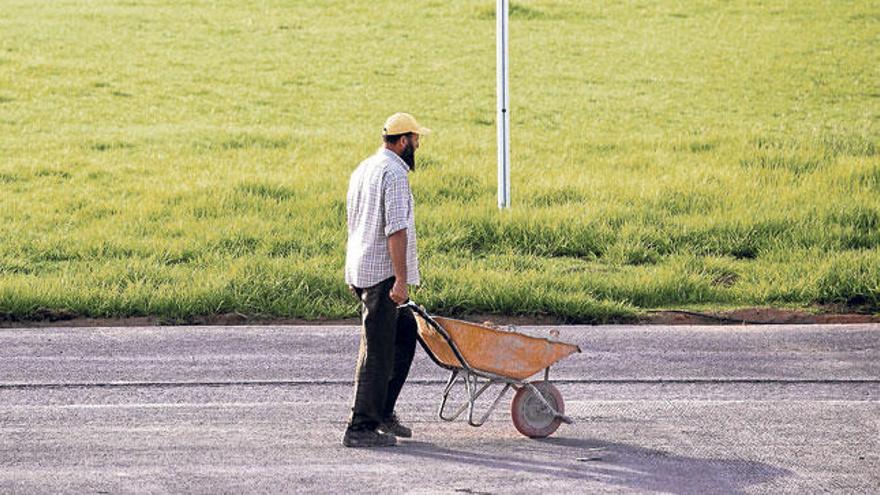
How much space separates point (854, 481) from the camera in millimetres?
8117

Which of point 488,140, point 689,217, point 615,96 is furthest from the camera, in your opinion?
point 615,96

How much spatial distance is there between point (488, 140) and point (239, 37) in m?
9.44

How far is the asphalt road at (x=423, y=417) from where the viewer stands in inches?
321

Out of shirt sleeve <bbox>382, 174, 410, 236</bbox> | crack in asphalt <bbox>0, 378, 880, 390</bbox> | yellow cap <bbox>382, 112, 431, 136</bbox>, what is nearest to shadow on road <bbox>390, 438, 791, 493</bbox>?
shirt sleeve <bbox>382, 174, 410, 236</bbox>

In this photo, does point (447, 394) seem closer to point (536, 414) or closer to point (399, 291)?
point (536, 414)

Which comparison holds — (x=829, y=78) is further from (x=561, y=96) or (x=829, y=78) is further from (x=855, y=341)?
(x=855, y=341)

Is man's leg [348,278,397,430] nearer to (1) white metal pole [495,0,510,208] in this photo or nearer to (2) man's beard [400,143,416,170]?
(2) man's beard [400,143,416,170]

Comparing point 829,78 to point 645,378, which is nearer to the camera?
point 645,378

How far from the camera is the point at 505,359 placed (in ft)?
29.2

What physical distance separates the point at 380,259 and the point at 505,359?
990 mm

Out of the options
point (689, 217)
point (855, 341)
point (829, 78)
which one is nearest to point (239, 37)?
point (829, 78)

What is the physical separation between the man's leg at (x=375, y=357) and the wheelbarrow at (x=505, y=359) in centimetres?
15

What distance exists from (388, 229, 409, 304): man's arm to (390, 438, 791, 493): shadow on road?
0.97m

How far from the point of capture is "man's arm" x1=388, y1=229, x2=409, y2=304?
8.71 meters
